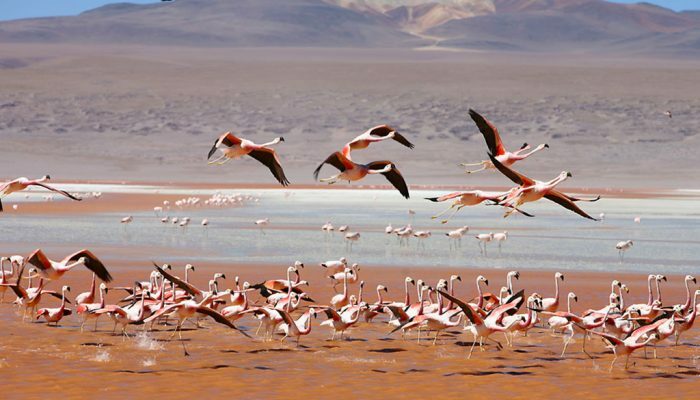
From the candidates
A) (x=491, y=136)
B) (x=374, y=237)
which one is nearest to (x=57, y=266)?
(x=491, y=136)

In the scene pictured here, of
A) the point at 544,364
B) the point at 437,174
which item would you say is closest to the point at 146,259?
the point at 544,364

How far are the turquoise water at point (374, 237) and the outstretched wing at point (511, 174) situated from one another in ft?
34.8

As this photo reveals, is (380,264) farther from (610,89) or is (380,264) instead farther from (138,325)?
(610,89)

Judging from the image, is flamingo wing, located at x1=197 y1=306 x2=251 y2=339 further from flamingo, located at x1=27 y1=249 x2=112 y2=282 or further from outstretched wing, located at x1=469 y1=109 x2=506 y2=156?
outstretched wing, located at x1=469 y1=109 x2=506 y2=156

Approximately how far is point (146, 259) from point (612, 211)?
Result: 69.2 ft

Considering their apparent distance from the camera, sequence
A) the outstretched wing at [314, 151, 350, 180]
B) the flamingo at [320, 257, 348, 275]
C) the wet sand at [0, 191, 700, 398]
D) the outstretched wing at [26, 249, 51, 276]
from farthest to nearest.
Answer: the flamingo at [320, 257, 348, 275] → the outstretched wing at [26, 249, 51, 276] → the wet sand at [0, 191, 700, 398] → the outstretched wing at [314, 151, 350, 180]

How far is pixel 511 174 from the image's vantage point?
10781 millimetres

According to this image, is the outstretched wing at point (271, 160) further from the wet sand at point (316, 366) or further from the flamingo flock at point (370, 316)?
the wet sand at point (316, 366)

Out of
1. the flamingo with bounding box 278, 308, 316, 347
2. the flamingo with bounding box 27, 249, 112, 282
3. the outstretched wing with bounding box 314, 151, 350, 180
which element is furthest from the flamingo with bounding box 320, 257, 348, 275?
the outstretched wing with bounding box 314, 151, 350, 180

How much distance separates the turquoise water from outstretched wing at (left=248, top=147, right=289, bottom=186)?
34.3 ft

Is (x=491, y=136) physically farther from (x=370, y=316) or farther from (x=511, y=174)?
(x=370, y=316)

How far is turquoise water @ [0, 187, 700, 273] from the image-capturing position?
23688 millimetres

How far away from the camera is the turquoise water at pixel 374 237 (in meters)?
23.7

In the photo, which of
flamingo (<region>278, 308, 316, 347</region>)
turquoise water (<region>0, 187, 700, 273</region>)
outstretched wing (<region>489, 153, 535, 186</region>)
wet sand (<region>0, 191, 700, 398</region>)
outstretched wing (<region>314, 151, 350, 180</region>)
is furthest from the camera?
turquoise water (<region>0, 187, 700, 273</region>)
